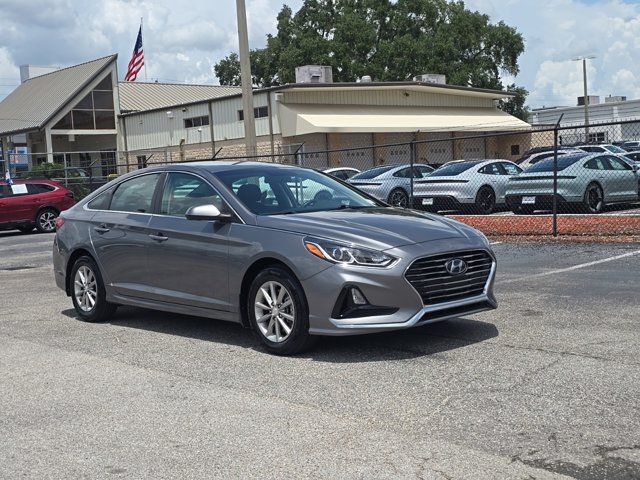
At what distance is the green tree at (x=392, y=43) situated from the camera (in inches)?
2313

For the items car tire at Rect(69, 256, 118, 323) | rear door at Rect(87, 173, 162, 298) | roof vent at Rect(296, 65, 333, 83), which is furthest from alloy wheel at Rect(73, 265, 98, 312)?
roof vent at Rect(296, 65, 333, 83)

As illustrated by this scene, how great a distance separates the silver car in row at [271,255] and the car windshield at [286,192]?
0.02 meters

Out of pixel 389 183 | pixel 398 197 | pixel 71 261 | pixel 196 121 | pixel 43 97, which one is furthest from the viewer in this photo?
pixel 43 97

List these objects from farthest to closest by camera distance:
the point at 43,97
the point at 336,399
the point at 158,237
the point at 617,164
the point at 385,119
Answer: the point at 43,97 < the point at 385,119 < the point at 617,164 < the point at 158,237 < the point at 336,399

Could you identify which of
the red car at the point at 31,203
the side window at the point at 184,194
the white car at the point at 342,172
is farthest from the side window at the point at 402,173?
the side window at the point at 184,194

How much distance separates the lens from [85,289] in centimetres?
884

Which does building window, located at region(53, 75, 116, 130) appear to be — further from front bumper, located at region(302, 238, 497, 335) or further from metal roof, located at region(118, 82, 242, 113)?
front bumper, located at region(302, 238, 497, 335)

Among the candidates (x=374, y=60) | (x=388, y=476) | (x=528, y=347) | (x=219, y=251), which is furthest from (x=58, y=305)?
(x=374, y=60)

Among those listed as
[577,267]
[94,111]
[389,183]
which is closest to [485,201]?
[389,183]

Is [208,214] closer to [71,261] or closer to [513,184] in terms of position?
[71,261]

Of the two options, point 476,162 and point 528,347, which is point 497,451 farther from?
point 476,162

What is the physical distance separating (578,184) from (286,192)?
11.7m

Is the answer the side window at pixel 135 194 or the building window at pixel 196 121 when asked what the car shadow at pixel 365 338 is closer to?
the side window at pixel 135 194

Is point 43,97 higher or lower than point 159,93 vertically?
lower
